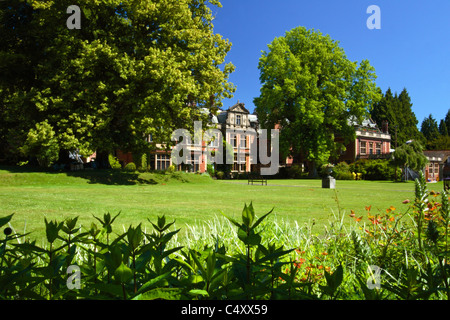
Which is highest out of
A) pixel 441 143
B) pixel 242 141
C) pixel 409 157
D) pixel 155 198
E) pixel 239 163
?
pixel 441 143

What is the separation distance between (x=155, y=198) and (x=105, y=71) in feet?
40.5

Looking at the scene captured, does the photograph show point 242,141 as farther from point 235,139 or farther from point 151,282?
point 151,282

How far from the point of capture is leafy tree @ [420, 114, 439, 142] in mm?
59519

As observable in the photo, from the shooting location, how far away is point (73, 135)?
60.3 ft

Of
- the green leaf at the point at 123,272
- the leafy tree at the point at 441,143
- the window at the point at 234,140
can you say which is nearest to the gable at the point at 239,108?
the window at the point at 234,140

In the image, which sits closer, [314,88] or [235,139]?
[314,88]

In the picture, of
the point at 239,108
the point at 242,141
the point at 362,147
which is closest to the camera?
the point at 239,108

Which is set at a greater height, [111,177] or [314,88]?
[314,88]

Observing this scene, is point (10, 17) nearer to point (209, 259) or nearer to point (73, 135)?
point (73, 135)

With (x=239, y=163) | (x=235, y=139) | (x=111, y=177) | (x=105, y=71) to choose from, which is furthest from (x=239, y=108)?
(x=111, y=177)

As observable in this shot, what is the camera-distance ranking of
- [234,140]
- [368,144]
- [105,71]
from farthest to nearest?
[368,144], [234,140], [105,71]

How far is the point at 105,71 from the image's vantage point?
20.7m

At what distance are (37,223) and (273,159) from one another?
43.1m
